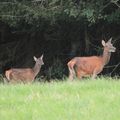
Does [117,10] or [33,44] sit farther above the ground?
[117,10]

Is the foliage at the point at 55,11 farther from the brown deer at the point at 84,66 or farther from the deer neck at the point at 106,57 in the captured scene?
the brown deer at the point at 84,66

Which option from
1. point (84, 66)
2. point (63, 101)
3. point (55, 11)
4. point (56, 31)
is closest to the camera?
point (63, 101)

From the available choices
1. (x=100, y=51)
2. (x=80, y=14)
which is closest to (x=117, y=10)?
(x=80, y=14)

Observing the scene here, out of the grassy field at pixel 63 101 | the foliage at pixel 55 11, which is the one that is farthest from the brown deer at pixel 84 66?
the grassy field at pixel 63 101

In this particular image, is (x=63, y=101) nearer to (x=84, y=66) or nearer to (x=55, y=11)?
(x=84, y=66)

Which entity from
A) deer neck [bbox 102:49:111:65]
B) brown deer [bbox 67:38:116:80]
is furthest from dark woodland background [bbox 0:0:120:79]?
brown deer [bbox 67:38:116:80]

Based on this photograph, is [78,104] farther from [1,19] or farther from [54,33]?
[54,33]

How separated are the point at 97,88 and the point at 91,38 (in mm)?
11858

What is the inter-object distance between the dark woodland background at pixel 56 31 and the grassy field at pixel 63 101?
7.39m

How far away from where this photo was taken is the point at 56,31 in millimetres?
23844

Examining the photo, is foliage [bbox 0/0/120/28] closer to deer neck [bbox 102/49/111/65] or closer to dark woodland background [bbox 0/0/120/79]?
dark woodland background [bbox 0/0/120/79]

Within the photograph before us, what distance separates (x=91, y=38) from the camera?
77.0 ft

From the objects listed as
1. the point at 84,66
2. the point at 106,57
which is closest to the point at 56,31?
the point at 106,57

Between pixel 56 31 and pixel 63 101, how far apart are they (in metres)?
13.7
